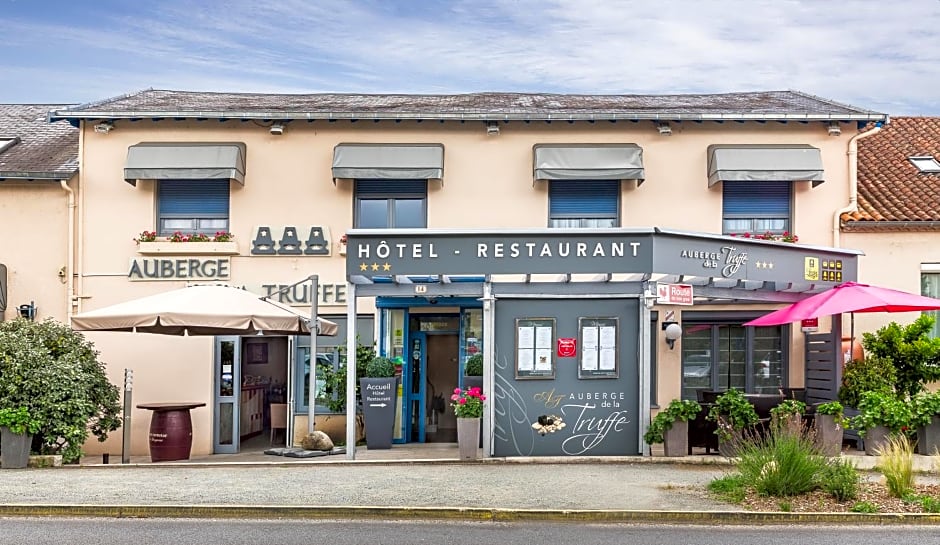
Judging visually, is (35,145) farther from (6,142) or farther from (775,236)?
(775,236)

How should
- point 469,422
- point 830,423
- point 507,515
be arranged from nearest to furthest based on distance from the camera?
point 507,515 < point 830,423 < point 469,422

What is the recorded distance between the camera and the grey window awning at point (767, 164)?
18250 mm

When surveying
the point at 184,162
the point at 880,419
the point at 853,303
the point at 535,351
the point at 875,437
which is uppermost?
the point at 184,162

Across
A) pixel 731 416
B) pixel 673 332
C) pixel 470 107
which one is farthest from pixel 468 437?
pixel 470 107

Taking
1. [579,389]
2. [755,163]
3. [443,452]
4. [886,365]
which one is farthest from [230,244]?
[886,365]

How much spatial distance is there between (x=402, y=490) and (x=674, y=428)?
15.0ft

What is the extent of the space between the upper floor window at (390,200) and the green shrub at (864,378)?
7.06 m

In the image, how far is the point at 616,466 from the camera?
14578 millimetres

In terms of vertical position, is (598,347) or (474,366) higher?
(598,347)

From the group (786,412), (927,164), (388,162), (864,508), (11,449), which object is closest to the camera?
(864,508)

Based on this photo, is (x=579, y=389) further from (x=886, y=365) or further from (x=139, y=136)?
(x=139, y=136)

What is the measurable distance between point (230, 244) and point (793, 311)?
29.1 ft

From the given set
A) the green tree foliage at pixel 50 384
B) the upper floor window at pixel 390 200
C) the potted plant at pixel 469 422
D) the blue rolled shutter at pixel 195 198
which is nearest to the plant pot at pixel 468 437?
the potted plant at pixel 469 422

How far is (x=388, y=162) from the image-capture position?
18.3m
